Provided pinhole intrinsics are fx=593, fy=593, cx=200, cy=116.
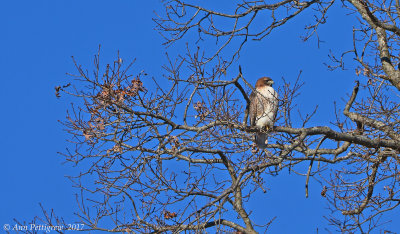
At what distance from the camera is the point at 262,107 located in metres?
8.92

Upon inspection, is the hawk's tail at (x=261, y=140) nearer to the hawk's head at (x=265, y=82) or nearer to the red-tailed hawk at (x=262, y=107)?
the red-tailed hawk at (x=262, y=107)

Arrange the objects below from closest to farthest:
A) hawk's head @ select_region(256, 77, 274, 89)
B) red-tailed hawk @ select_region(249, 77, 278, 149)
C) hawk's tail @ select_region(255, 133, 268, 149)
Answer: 1. hawk's tail @ select_region(255, 133, 268, 149)
2. red-tailed hawk @ select_region(249, 77, 278, 149)
3. hawk's head @ select_region(256, 77, 274, 89)

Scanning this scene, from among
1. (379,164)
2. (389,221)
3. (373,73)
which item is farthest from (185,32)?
(389,221)

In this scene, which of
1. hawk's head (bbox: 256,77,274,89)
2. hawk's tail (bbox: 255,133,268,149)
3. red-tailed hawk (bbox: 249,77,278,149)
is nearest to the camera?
hawk's tail (bbox: 255,133,268,149)

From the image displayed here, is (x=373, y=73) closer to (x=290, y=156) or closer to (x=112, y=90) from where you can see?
(x=290, y=156)

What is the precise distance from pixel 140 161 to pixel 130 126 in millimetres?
607

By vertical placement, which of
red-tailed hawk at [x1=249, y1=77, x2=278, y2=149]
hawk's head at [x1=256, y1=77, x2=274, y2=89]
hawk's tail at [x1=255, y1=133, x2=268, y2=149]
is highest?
hawk's head at [x1=256, y1=77, x2=274, y2=89]

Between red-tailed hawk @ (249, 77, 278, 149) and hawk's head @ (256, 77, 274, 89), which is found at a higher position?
hawk's head @ (256, 77, 274, 89)

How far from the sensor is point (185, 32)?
28.8ft

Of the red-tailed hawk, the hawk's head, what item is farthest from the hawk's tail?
the hawk's head

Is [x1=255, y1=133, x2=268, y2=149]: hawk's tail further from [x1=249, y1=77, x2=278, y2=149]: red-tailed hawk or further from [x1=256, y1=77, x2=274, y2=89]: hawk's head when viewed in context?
[x1=256, y1=77, x2=274, y2=89]: hawk's head

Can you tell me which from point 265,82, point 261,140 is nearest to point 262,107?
point 265,82

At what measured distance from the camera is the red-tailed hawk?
8101 millimetres

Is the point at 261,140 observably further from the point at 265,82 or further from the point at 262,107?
the point at 265,82
